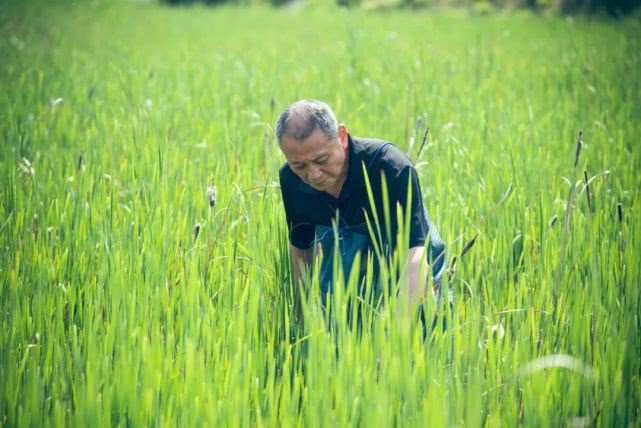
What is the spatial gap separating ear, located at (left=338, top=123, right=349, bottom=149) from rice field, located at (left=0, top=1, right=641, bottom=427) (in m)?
0.26

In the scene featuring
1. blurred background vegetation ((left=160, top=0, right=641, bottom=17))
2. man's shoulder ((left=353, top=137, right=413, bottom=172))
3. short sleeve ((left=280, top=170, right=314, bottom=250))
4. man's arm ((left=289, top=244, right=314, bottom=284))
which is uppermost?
blurred background vegetation ((left=160, top=0, right=641, bottom=17))

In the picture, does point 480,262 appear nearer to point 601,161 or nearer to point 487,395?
point 487,395

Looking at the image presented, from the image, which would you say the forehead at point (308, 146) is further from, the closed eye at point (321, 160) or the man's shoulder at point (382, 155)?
the man's shoulder at point (382, 155)

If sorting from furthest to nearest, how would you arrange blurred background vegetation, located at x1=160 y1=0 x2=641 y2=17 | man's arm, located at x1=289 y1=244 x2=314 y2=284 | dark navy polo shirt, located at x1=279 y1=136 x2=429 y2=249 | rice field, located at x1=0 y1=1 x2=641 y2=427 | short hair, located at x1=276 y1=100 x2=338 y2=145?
1. blurred background vegetation, located at x1=160 y1=0 x2=641 y2=17
2. man's arm, located at x1=289 y1=244 x2=314 y2=284
3. dark navy polo shirt, located at x1=279 y1=136 x2=429 y2=249
4. short hair, located at x1=276 y1=100 x2=338 y2=145
5. rice field, located at x1=0 y1=1 x2=641 y2=427

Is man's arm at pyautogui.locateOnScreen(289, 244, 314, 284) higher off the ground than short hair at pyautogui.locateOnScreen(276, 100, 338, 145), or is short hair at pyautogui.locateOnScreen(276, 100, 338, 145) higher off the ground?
short hair at pyautogui.locateOnScreen(276, 100, 338, 145)

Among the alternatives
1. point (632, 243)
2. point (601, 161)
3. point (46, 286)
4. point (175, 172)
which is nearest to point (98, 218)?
point (46, 286)

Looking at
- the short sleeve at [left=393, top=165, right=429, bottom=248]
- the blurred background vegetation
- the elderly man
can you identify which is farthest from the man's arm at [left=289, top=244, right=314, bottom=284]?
the blurred background vegetation

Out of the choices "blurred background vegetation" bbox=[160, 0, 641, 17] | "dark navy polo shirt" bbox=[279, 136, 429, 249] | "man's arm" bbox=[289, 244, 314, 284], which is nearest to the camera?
"dark navy polo shirt" bbox=[279, 136, 429, 249]

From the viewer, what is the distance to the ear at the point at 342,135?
2.12 meters

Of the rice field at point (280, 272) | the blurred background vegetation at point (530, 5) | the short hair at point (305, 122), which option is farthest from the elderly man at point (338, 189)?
the blurred background vegetation at point (530, 5)

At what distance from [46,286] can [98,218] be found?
27 centimetres

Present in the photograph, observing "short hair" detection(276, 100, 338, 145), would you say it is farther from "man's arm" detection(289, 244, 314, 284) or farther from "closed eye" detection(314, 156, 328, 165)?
"man's arm" detection(289, 244, 314, 284)

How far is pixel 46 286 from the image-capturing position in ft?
6.81

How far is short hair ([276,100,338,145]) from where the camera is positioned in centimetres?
198
